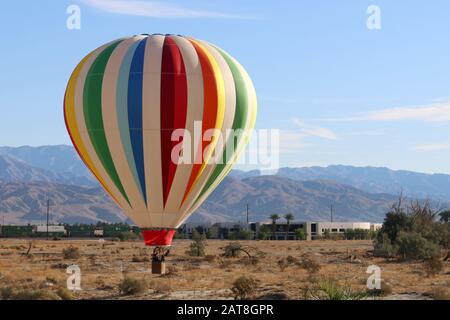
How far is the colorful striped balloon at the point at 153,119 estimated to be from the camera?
123 feet

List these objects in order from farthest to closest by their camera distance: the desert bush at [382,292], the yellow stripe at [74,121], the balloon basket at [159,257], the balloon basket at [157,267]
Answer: the balloon basket at [157,267], the balloon basket at [159,257], the yellow stripe at [74,121], the desert bush at [382,292]

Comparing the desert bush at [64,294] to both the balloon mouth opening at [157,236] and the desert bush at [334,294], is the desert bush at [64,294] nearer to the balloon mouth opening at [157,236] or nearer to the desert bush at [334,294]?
the balloon mouth opening at [157,236]

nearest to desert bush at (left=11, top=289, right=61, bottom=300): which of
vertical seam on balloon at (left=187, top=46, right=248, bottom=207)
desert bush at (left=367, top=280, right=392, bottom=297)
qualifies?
vertical seam on balloon at (left=187, top=46, right=248, bottom=207)

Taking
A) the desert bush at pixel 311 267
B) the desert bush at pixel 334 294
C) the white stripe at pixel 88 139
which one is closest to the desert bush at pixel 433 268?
the desert bush at pixel 311 267

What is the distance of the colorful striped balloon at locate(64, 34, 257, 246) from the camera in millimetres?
37594

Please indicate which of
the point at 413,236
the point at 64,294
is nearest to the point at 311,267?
the point at 413,236

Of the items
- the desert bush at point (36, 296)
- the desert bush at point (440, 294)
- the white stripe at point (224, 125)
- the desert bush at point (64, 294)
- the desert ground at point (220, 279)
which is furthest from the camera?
the white stripe at point (224, 125)

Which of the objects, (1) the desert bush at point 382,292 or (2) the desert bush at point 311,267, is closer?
(1) the desert bush at point 382,292

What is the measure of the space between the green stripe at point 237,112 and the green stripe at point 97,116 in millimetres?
4537

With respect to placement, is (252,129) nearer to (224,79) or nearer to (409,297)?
(224,79)

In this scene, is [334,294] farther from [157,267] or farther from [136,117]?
[136,117]

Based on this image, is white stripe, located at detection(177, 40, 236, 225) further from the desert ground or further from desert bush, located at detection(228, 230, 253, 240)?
desert bush, located at detection(228, 230, 253, 240)

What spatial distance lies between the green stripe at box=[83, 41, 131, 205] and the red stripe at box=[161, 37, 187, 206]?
2.50 metres

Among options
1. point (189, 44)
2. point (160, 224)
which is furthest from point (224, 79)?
point (160, 224)
